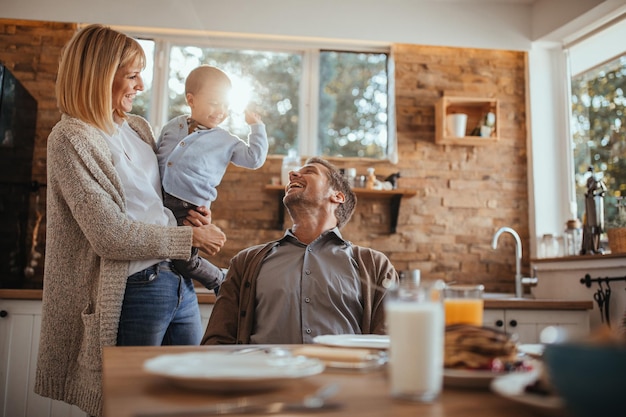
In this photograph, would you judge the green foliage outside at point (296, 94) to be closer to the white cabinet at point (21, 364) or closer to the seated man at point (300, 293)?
the white cabinet at point (21, 364)

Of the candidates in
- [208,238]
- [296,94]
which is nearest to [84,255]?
[208,238]

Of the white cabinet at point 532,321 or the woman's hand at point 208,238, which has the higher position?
the woman's hand at point 208,238

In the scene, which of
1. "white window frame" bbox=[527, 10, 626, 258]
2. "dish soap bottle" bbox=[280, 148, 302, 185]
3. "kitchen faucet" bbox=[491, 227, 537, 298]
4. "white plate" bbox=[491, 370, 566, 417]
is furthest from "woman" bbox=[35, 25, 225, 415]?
"white window frame" bbox=[527, 10, 626, 258]

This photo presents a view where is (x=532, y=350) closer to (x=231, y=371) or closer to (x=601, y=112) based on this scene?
(x=231, y=371)

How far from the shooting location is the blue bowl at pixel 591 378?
0.49m

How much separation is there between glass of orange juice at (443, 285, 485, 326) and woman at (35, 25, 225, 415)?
940mm

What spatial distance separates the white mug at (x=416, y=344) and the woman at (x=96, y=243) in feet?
3.59

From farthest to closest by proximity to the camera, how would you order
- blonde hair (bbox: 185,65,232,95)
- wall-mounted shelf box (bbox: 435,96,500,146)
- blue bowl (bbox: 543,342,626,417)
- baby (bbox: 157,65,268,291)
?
wall-mounted shelf box (bbox: 435,96,500,146) < blonde hair (bbox: 185,65,232,95) < baby (bbox: 157,65,268,291) < blue bowl (bbox: 543,342,626,417)

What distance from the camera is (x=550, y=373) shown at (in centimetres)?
55

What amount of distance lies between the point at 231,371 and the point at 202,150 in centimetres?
160

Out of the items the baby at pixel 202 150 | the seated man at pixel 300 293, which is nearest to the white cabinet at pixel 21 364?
the baby at pixel 202 150

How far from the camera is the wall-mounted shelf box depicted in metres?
3.87

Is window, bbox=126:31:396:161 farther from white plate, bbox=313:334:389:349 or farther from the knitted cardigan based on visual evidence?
white plate, bbox=313:334:389:349

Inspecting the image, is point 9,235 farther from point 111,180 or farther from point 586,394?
point 586,394
